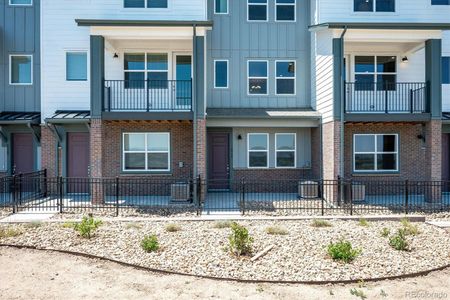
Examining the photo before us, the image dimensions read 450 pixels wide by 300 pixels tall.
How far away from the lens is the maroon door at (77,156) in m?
14.7

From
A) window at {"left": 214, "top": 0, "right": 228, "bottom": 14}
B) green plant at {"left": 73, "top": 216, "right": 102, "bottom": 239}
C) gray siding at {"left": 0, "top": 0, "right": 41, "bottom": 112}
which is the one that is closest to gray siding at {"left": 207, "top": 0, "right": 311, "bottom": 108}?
window at {"left": 214, "top": 0, "right": 228, "bottom": 14}

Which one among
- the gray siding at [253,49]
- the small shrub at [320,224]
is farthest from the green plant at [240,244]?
the gray siding at [253,49]

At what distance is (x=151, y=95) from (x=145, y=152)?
2354mm

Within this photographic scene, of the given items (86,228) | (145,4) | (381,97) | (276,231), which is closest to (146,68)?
(145,4)

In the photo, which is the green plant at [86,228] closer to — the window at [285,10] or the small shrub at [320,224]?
the small shrub at [320,224]

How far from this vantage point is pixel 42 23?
14633 millimetres

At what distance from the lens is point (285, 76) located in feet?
52.5

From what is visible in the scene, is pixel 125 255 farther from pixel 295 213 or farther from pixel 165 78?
pixel 165 78

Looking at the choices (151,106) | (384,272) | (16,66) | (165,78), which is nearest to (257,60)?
(165,78)

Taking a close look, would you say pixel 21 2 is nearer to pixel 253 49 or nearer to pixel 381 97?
pixel 253 49

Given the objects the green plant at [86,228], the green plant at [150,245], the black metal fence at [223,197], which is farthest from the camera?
the black metal fence at [223,197]

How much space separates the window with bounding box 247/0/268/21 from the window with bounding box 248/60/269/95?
6.60 ft

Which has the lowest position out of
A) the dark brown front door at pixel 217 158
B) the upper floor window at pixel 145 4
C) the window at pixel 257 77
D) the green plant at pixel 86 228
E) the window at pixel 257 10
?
the green plant at pixel 86 228

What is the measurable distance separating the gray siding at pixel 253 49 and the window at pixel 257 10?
0.21 m
